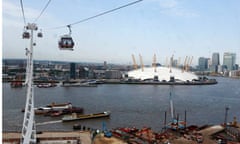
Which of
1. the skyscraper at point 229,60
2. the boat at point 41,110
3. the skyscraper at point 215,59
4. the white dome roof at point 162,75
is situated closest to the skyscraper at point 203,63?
the skyscraper at point 215,59

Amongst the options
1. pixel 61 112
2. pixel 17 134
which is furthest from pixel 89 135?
pixel 61 112

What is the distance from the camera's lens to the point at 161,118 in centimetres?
696

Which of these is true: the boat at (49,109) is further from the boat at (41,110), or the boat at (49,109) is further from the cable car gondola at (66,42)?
the cable car gondola at (66,42)

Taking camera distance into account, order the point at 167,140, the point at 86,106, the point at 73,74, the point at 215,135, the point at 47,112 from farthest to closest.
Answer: the point at 73,74, the point at 86,106, the point at 47,112, the point at 215,135, the point at 167,140

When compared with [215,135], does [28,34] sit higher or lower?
higher

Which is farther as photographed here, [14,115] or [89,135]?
[14,115]

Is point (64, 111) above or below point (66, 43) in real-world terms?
below

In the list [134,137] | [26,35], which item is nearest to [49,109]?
[134,137]

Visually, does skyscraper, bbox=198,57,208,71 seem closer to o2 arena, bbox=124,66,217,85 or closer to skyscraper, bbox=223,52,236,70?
skyscraper, bbox=223,52,236,70

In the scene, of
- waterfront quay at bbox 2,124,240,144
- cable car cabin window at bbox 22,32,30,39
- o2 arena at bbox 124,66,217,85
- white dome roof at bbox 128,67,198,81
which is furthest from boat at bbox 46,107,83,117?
white dome roof at bbox 128,67,198,81

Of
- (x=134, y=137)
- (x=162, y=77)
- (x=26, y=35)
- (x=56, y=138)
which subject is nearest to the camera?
(x=26, y=35)

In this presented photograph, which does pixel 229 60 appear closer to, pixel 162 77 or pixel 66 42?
pixel 162 77

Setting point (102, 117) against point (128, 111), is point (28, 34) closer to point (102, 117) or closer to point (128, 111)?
point (102, 117)

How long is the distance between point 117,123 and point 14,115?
8.80ft
